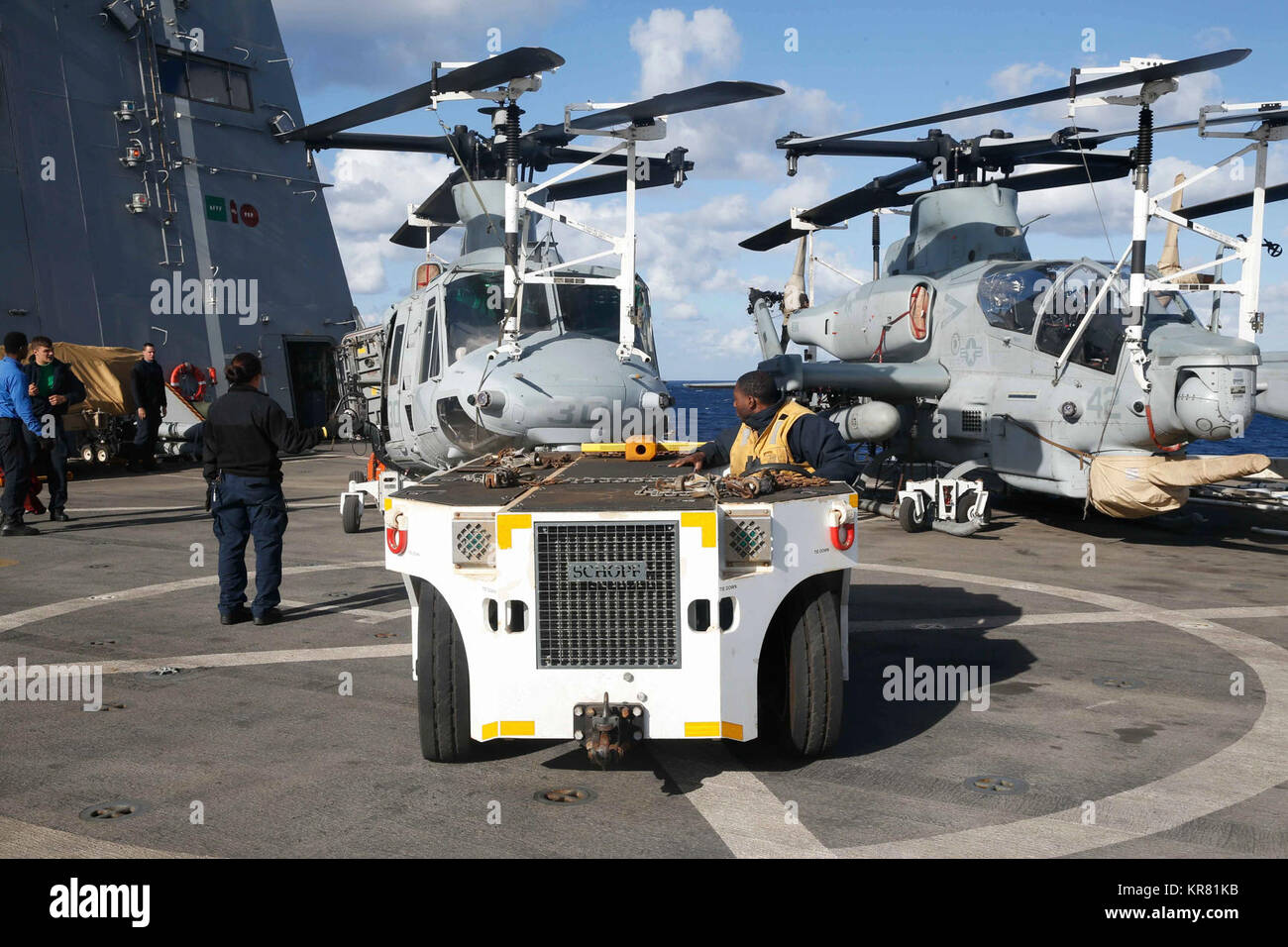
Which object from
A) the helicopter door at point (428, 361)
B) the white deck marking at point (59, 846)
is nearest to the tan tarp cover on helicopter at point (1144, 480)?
the helicopter door at point (428, 361)

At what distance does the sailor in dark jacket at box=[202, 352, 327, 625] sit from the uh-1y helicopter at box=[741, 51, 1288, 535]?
7653mm

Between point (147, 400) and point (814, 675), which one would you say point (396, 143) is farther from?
point (814, 675)

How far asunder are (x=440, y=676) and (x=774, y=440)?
93.1 inches

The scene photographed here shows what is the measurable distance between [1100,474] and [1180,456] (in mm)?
1055

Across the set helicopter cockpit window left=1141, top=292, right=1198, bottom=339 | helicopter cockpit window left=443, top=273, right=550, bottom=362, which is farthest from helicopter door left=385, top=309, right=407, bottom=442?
helicopter cockpit window left=1141, top=292, right=1198, bottom=339

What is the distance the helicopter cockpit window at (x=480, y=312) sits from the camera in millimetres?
9820

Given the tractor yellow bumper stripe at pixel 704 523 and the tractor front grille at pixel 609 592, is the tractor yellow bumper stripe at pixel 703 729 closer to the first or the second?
the tractor front grille at pixel 609 592

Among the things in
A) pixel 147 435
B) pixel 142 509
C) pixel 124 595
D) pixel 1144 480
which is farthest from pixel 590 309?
pixel 147 435

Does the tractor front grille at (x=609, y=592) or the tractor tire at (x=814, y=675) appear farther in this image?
the tractor tire at (x=814, y=675)

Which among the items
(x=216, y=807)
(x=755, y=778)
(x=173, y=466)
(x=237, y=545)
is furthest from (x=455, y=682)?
(x=173, y=466)

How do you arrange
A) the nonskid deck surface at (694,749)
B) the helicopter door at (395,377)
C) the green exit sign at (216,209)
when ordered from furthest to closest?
1. the green exit sign at (216,209)
2. the helicopter door at (395,377)
3. the nonskid deck surface at (694,749)

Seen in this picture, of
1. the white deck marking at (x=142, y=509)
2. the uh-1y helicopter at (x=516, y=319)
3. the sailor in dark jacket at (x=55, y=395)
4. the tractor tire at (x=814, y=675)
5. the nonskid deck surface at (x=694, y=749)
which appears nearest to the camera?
the nonskid deck surface at (x=694, y=749)

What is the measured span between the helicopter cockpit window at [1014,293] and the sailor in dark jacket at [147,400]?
13.1m

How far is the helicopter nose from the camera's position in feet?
33.0
